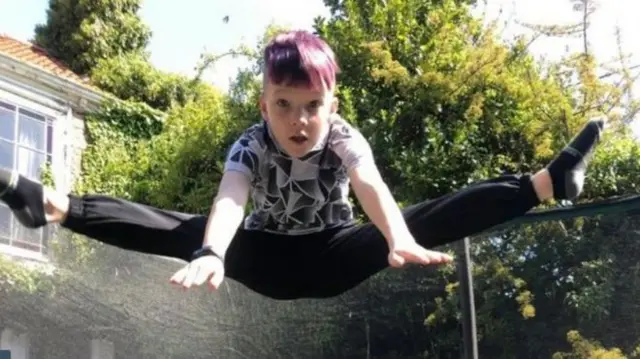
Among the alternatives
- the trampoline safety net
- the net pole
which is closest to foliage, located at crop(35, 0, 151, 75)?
the trampoline safety net

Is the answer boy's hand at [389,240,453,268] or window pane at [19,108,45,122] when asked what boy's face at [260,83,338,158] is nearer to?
boy's hand at [389,240,453,268]

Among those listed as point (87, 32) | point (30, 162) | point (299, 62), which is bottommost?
point (299, 62)

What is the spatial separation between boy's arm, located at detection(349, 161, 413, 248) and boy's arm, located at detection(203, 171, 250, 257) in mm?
207

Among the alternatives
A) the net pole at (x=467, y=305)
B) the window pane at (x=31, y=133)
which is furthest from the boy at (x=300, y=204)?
the window pane at (x=31, y=133)

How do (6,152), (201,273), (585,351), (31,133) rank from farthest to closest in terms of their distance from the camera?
(31,133) < (6,152) < (585,351) < (201,273)

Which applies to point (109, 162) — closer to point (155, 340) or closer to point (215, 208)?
point (155, 340)

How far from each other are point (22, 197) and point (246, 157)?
0.43 meters

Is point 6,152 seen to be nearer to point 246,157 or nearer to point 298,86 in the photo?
point 246,157

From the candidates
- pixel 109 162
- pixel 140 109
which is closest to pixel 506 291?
pixel 109 162

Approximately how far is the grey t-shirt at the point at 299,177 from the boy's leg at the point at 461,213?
0.07 metres

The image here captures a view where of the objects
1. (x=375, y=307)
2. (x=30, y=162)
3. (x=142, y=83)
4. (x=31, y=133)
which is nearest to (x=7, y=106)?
(x=31, y=133)

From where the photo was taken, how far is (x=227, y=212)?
1886 mm

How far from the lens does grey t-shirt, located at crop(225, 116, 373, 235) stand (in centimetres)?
207

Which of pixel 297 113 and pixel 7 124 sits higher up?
pixel 7 124
